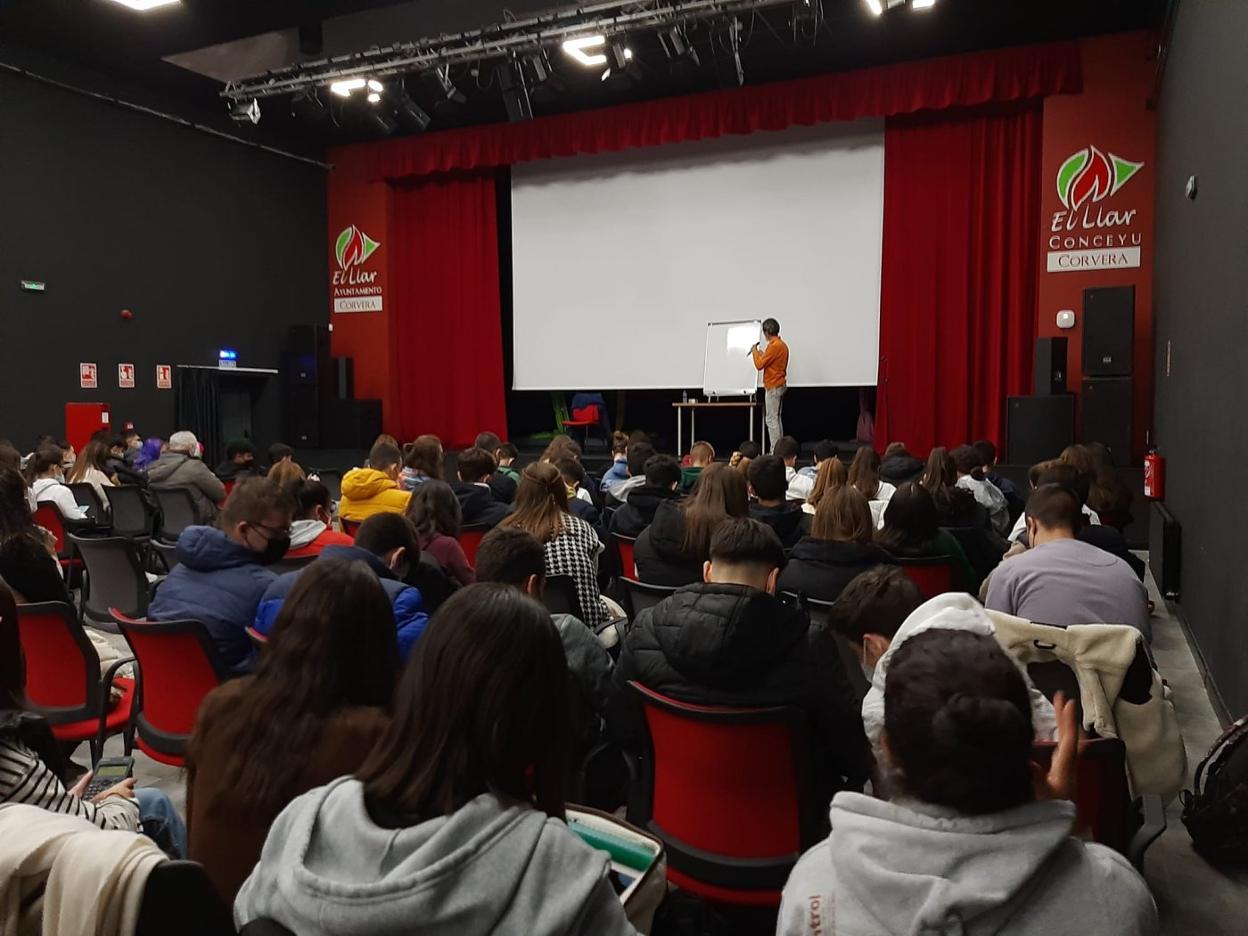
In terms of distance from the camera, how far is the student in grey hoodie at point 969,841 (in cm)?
93

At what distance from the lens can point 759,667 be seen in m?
1.85

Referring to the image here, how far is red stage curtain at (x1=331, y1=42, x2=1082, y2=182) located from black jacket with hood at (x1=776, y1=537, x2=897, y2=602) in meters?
7.35

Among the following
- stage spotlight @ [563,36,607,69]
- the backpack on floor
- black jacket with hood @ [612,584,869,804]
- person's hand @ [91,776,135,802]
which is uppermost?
stage spotlight @ [563,36,607,69]

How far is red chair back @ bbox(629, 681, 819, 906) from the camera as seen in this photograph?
1.77m

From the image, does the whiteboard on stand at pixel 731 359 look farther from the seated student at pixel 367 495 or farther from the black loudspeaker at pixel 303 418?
the seated student at pixel 367 495

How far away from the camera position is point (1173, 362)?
6262mm

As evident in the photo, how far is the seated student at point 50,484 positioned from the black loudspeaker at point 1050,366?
743 centimetres

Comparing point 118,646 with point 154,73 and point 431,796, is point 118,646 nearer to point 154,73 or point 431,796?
point 431,796

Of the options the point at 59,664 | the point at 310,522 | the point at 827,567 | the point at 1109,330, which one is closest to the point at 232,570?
the point at 59,664

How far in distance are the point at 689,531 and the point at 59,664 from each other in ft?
6.69

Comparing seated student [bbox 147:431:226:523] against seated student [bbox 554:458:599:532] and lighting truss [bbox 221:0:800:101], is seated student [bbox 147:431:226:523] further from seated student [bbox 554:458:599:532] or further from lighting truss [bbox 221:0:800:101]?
lighting truss [bbox 221:0:800:101]

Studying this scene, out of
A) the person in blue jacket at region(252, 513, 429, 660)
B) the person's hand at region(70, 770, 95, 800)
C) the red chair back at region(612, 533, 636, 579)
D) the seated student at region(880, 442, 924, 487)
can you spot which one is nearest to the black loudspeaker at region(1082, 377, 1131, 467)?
the seated student at region(880, 442, 924, 487)

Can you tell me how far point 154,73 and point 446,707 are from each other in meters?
11.0

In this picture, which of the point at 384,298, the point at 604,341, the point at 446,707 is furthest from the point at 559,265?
the point at 446,707
